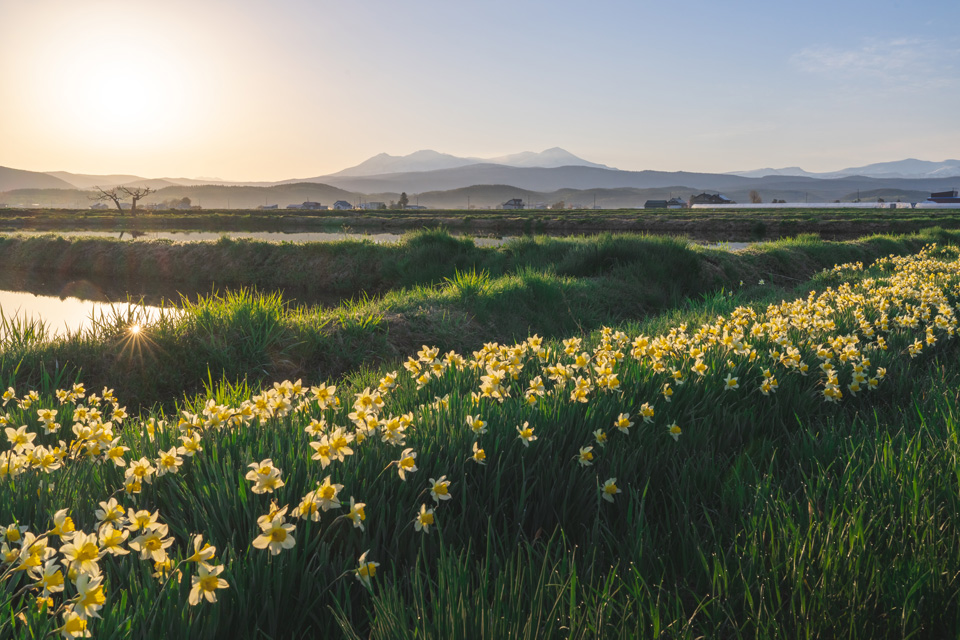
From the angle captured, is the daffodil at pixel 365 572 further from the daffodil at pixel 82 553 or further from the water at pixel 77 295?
the water at pixel 77 295

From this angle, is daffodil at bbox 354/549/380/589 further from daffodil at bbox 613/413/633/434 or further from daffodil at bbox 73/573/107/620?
daffodil at bbox 613/413/633/434

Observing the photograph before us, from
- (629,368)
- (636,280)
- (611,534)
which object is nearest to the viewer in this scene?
(611,534)

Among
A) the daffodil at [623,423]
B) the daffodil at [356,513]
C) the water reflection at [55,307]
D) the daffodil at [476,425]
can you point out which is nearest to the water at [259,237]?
the water reflection at [55,307]

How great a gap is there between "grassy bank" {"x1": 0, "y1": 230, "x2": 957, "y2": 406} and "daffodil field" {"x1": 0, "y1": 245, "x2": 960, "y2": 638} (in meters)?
1.79

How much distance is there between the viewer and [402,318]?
8.66m

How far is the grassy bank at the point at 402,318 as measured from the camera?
674 cm

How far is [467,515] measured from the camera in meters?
2.40

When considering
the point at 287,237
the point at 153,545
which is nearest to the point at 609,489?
the point at 153,545

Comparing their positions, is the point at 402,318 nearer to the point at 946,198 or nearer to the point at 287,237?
the point at 287,237

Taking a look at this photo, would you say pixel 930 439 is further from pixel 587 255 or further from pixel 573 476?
pixel 587 255

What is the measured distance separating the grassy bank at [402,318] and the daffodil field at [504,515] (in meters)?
1.79

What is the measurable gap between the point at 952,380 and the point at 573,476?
3320 millimetres

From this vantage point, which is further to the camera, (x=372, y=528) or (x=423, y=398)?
(x=423, y=398)

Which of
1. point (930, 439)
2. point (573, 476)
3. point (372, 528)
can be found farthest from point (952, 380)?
point (372, 528)
